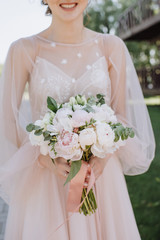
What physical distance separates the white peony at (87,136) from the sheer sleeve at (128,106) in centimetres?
70

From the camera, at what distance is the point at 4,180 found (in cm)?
206

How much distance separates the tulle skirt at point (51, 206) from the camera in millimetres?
1965

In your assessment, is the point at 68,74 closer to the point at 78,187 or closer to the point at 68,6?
the point at 68,6

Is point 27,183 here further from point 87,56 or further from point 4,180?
point 87,56

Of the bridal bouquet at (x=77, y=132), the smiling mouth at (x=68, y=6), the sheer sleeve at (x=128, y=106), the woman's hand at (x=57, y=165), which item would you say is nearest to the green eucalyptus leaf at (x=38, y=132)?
the bridal bouquet at (x=77, y=132)

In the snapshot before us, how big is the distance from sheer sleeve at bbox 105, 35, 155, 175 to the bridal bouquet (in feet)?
1.73

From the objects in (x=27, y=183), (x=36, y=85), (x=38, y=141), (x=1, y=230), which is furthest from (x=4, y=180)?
(x=1, y=230)

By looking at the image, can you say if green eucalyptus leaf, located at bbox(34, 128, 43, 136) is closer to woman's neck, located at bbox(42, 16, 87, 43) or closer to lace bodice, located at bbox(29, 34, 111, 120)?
lace bodice, located at bbox(29, 34, 111, 120)

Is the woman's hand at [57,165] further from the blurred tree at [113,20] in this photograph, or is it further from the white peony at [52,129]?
the blurred tree at [113,20]

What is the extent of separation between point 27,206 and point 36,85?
0.92m

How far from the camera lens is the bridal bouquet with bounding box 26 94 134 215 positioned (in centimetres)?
163

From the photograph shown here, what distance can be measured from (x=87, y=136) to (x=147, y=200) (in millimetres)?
3468

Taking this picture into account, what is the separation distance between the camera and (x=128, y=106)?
241 cm

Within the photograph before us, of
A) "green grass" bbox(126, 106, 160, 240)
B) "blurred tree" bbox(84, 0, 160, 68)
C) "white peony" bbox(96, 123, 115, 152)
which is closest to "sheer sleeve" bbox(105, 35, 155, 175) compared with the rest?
"white peony" bbox(96, 123, 115, 152)
